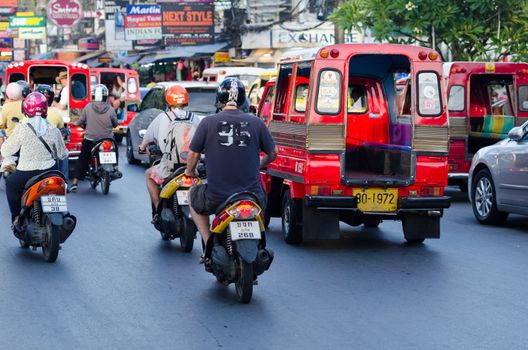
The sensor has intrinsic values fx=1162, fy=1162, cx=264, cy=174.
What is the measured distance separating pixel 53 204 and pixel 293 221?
8.78 ft

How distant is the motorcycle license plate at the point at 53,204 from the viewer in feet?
34.9

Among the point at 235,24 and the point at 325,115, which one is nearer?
the point at 325,115

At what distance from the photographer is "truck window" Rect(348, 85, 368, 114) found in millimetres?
13445

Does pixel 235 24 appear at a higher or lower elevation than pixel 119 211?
higher

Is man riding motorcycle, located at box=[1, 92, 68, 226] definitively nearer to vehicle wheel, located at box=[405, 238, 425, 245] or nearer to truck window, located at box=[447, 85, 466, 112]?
vehicle wheel, located at box=[405, 238, 425, 245]

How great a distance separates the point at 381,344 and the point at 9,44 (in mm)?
91046

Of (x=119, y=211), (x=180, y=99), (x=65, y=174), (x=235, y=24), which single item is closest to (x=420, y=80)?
(x=180, y=99)

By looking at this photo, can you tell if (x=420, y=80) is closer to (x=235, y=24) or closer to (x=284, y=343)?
(x=284, y=343)

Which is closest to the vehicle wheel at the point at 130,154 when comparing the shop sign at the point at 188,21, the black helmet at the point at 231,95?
the black helmet at the point at 231,95

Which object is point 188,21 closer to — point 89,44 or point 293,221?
point 89,44

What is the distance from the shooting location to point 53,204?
10664mm

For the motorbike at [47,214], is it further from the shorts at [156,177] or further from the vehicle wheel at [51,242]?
the shorts at [156,177]

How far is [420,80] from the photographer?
12.1 m

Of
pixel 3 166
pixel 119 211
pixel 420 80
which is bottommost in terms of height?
pixel 119 211
